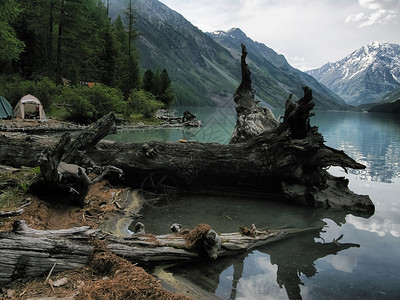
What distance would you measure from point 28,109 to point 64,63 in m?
28.5

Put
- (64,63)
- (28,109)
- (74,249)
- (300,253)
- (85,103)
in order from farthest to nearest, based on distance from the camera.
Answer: (64,63) < (85,103) < (28,109) < (300,253) < (74,249)

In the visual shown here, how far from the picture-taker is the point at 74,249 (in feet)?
14.3

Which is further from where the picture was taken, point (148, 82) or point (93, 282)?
point (148, 82)

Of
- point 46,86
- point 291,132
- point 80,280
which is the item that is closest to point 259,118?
point 291,132

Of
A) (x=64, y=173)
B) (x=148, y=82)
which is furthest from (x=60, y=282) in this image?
(x=148, y=82)

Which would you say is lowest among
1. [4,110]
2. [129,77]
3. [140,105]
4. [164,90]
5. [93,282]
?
[93,282]

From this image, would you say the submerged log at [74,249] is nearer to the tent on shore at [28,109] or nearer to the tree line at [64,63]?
the tree line at [64,63]

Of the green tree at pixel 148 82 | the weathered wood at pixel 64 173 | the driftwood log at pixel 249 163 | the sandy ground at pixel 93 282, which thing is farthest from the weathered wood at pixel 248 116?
the green tree at pixel 148 82

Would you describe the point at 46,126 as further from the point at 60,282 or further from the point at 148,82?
the point at 148,82

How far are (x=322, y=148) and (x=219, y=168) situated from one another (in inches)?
139

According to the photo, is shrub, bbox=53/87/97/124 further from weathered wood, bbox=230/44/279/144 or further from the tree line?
weathered wood, bbox=230/44/279/144

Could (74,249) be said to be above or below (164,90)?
below

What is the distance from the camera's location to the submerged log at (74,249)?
13.0ft

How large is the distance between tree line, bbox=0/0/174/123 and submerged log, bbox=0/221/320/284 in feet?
86.6
